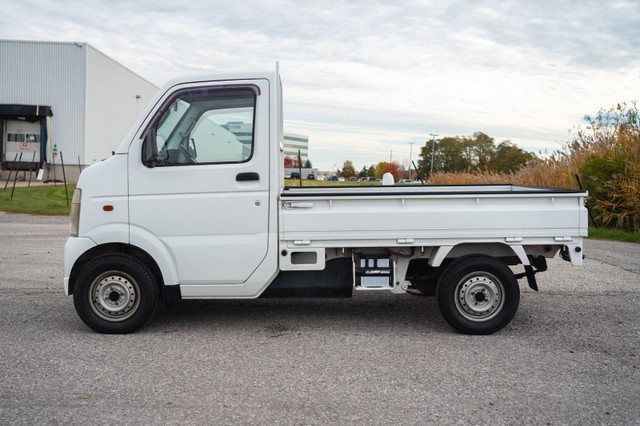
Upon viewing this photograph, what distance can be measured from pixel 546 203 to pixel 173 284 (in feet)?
12.0

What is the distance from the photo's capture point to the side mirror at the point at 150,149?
5.44 m

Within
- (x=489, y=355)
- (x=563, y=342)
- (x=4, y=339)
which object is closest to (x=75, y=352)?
(x=4, y=339)

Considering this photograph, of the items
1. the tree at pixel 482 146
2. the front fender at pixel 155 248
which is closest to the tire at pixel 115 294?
the front fender at pixel 155 248

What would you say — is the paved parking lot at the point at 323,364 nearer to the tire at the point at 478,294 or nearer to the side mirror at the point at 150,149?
the tire at the point at 478,294

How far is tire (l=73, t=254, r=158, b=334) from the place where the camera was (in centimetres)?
553

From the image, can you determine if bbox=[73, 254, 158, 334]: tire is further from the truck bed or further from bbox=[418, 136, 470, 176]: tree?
bbox=[418, 136, 470, 176]: tree

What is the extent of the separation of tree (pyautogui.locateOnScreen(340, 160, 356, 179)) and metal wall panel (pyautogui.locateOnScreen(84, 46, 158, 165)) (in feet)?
179

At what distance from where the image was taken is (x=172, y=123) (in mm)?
5699

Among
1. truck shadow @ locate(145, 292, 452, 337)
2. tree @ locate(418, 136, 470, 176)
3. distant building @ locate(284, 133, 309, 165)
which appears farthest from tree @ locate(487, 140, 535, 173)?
truck shadow @ locate(145, 292, 452, 337)

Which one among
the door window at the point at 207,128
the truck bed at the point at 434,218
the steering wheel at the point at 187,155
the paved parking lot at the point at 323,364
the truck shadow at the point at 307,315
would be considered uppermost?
the door window at the point at 207,128

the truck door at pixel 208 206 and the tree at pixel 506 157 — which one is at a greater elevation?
the tree at pixel 506 157

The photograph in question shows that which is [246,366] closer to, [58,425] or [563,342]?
[58,425]

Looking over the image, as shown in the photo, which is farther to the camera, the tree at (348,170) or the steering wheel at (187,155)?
the tree at (348,170)

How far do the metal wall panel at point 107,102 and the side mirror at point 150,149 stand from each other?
1395 inches
